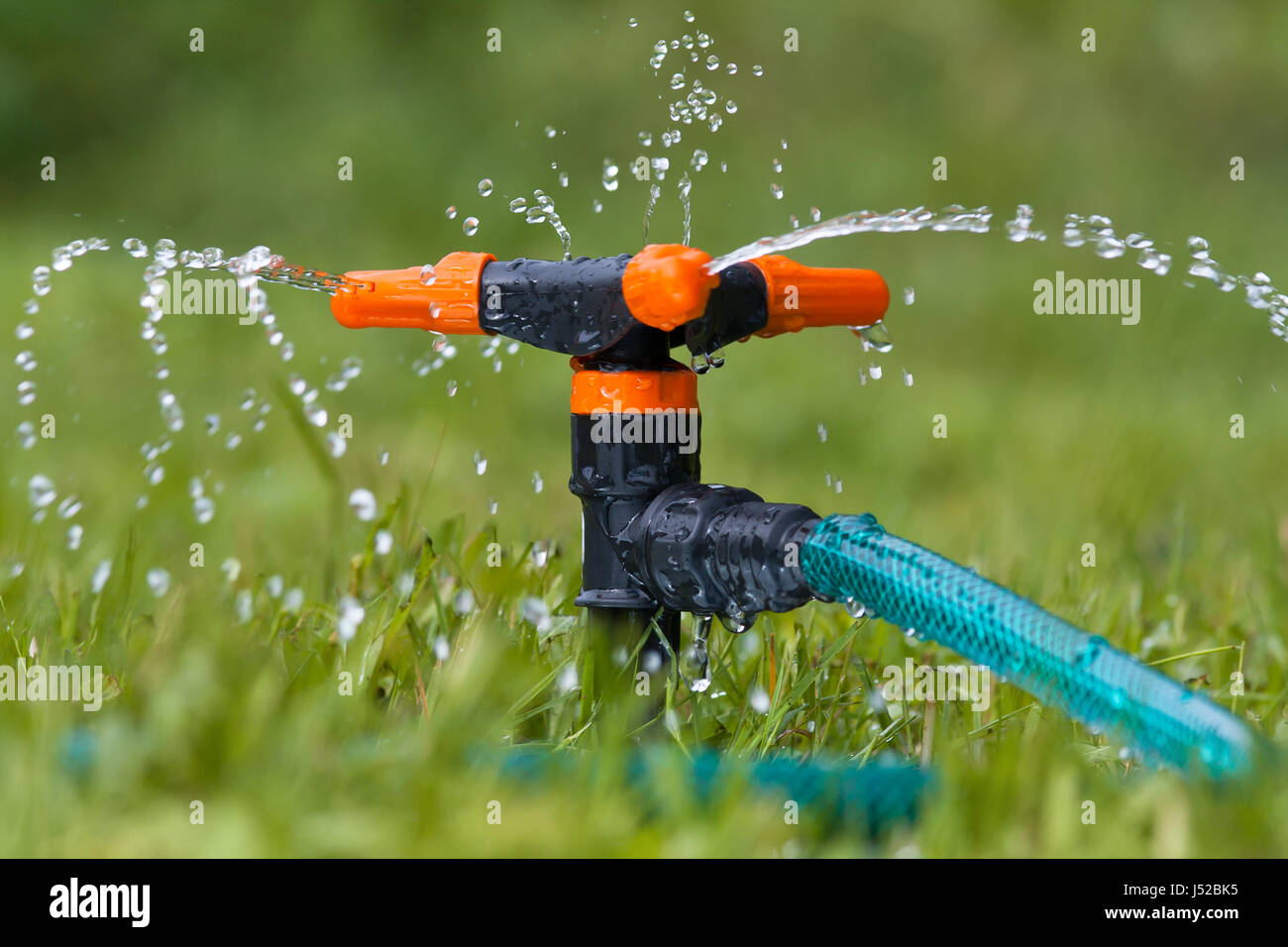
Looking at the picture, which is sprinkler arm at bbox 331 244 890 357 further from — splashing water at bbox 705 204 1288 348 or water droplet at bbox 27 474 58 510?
water droplet at bbox 27 474 58 510

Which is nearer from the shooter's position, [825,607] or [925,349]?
[825,607]

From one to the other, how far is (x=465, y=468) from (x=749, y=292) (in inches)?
86.7

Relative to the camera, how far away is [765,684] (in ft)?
5.15

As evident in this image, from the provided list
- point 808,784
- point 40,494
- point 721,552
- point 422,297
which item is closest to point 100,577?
point 422,297

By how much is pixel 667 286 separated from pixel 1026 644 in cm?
45

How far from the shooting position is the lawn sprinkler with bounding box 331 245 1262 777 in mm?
1123

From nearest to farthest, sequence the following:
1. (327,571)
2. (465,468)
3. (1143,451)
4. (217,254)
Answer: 1. (217,254)
2. (327,571)
3. (1143,451)
4. (465,468)

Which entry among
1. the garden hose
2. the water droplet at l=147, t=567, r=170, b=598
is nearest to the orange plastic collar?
the garden hose

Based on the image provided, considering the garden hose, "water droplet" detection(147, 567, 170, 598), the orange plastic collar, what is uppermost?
the orange plastic collar

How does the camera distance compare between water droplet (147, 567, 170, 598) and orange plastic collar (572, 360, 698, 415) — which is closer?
orange plastic collar (572, 360, 698, 415)

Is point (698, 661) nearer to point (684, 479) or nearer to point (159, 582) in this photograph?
point (684, 479)

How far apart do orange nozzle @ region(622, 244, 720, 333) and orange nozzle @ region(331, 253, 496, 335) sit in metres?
0.20
